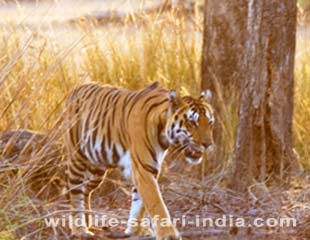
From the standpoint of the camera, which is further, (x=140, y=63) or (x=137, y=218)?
(x=140, y=63)

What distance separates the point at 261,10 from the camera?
7301mm

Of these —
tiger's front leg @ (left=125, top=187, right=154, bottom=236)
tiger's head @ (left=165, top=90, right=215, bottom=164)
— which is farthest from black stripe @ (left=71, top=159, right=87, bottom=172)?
tiger's head @ (left=165, top=90, right=215, bottom=164)

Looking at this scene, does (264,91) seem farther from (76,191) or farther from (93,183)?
(76,191)

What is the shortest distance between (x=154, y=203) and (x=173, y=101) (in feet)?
1.81

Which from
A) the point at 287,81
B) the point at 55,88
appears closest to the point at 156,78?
the point at 55,88

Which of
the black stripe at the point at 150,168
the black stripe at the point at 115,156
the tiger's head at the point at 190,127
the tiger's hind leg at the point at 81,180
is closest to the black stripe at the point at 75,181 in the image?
the tiger's hind leg at the point at 81,180

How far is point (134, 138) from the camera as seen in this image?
6809mm

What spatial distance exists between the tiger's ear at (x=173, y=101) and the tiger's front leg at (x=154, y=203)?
33 centimetres

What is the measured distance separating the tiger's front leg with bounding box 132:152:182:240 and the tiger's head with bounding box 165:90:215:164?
8.7 inches

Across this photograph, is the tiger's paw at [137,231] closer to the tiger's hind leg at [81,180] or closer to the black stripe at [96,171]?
the tiger's hind leg at [81,180]

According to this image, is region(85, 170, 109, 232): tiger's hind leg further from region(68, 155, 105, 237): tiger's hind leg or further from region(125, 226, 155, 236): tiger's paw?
region(125, 226, 155, 236): tiger's paw

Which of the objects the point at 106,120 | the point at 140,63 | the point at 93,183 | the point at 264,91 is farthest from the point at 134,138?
the point at 140,63

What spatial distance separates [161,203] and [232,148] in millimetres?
1287

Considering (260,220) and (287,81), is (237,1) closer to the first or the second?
(287,81)
